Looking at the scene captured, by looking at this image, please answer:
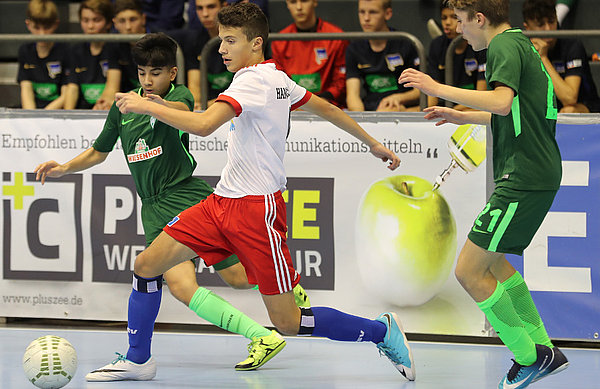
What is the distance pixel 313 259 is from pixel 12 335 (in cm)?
209

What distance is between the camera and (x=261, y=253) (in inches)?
171

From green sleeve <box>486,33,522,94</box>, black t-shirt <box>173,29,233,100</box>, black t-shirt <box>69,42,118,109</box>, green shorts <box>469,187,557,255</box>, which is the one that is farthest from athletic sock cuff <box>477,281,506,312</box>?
black t-shirt <box>69,42,118,109</box>

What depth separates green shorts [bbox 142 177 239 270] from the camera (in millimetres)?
5105

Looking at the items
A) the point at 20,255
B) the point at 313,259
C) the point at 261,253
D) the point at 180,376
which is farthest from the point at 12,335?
the point at 261,253

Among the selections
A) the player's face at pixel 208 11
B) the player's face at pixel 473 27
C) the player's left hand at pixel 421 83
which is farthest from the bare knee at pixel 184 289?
the player's face at pixel 208 11

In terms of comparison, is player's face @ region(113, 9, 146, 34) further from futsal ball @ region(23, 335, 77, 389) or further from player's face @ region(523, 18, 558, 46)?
futsal ball @ region(23, 335, 77, 389)

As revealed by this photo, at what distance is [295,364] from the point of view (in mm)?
5324

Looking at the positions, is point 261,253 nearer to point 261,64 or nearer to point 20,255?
point 261,64

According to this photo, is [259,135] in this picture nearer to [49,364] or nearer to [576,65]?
[49,364]

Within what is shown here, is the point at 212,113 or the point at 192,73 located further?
the point at 192,73

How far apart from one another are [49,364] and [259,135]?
1.53 m

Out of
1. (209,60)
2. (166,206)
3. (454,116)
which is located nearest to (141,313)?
(166,206)

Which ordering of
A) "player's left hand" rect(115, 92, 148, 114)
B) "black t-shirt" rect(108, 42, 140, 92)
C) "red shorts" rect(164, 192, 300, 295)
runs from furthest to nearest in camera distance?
1. "black t-shirt" rect(108, 42, 140, 92)
2. "red shorts" rect(164, 192, 300, 295)
3. "player's left hand" rect(115, 92, 148, 114)

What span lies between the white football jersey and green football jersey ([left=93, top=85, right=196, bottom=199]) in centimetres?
73
